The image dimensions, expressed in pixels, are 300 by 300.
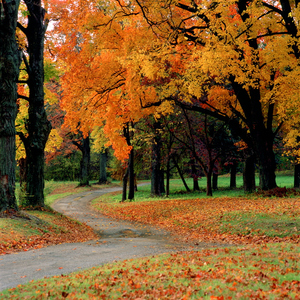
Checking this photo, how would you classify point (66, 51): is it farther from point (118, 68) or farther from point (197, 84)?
point (197, 84)

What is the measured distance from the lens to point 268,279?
16.2 ft

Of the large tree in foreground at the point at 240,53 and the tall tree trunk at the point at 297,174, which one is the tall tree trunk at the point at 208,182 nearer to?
the large tree in foreground at the point at 240,53

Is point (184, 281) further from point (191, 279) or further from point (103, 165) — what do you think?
point (103, 165)

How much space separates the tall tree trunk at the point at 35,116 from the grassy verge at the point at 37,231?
1111 millimetres

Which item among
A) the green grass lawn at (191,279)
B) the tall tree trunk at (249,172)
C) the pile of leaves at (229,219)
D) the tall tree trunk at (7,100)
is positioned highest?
the tall tree trunk at (7,100)

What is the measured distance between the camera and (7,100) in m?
10.9

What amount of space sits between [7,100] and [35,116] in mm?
3540

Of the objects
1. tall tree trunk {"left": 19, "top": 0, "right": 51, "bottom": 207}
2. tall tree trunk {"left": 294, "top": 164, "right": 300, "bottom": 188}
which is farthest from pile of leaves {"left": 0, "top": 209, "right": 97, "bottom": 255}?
tall tree trunk {"left": 294, "top": 164, "right": 300, "bottom": 188}

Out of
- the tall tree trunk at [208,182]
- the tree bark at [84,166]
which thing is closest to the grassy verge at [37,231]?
the tall tree trunk at [208,182]

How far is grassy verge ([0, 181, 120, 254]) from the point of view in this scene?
8875 millimetres

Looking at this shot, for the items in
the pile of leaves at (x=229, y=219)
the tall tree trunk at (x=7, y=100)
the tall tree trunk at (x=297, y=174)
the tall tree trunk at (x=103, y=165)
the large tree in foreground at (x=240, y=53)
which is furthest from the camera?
the tall tree trunk at (x=103, y=165)

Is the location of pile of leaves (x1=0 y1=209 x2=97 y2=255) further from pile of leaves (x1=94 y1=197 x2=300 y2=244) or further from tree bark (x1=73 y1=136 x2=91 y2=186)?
tree bark (x1=73 y1=136 x2=91 y2=186)

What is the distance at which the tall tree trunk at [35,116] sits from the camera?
14.3 metres

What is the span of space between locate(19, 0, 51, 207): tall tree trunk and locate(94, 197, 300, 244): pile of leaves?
191 inches
